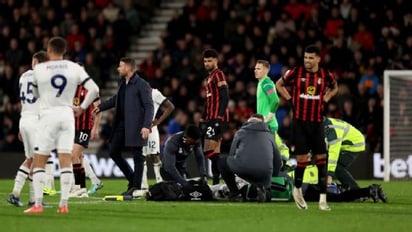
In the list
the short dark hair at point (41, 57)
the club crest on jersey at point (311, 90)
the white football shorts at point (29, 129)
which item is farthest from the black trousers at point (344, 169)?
the short dark hair at point (41, 57)

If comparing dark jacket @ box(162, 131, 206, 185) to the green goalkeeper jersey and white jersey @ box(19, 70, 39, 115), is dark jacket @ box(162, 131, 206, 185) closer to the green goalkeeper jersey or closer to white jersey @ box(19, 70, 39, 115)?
the green goalkeeper jersey

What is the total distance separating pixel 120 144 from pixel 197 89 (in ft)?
31.2

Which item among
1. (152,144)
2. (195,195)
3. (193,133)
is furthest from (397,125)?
(195,195)

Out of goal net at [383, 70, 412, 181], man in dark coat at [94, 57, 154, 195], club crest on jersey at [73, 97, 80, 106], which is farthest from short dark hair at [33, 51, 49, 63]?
goal net at [383, 70, 412, 181]

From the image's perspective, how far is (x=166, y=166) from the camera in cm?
1716

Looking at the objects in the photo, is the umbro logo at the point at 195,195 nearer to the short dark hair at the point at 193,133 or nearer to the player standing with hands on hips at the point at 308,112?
the short dark hair at the point at 193,133

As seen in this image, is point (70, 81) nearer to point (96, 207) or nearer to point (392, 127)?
point (96, 207)

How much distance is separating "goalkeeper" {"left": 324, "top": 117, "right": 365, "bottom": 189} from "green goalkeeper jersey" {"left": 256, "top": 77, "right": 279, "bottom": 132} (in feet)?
3.11

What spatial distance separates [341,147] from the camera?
1670 cm

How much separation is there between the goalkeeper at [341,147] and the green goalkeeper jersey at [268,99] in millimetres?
949

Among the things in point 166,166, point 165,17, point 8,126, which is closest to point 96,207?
point 166,166

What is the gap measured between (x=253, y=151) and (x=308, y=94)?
1.54 meters

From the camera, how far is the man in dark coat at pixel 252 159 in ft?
50.2

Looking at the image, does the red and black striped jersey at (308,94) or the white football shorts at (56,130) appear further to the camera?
the red and black striped jersey at (308,94)
